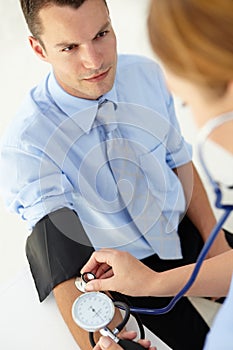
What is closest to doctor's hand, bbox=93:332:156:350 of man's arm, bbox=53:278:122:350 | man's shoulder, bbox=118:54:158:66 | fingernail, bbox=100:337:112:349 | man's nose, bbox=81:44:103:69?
fingernail, bbox=100:337:112:349

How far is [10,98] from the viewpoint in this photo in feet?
8.15

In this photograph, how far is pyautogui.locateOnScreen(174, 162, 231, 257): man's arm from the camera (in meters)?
1.79

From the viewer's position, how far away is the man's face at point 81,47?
57.7 inches

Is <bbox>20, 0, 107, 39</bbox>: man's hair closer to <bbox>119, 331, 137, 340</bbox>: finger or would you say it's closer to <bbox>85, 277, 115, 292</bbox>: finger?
<bbox>85, 277, 115, 292</bbox>: finger

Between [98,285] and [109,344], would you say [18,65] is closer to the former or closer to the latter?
[98,285]

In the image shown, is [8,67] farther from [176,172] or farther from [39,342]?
[39,342]

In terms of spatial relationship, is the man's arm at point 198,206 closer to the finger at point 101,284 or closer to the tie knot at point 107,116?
the tie knot at point 107,116

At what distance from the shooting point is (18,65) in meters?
2.65

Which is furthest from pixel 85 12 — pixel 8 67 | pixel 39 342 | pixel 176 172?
pixel 8 67

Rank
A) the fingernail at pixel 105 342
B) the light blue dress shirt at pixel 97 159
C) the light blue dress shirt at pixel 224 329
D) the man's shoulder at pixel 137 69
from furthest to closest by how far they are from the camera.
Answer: the man's shoulder at pixel 137 69, the light blue dress shirt at pixel 97 159, the fingernail at pixel 105 342, the light blue dress shirt at pixel 224 329

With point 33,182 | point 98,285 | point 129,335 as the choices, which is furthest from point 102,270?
point 33,182

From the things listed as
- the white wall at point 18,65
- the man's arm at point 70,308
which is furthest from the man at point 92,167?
the white wall at point 18,65

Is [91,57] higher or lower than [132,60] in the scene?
higher

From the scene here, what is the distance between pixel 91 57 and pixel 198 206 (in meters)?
0.59
